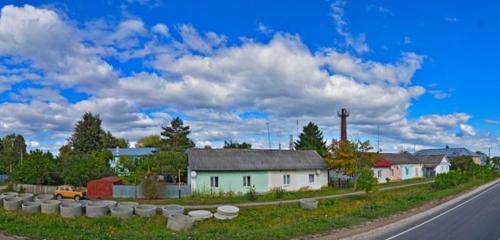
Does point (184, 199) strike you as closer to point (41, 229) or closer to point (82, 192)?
point (82, 192)

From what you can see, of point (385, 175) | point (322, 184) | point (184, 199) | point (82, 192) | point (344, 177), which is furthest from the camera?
point (385, 175)

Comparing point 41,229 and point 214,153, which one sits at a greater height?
point 214,153

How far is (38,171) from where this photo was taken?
47844 mm

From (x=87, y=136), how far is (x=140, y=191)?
61689mm

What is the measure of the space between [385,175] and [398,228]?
46.6 meters

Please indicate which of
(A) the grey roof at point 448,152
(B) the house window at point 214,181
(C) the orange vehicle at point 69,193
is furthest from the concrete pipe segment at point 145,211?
(A) the grey roof at point 448,152

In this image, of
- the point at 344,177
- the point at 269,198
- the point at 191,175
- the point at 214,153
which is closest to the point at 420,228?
the point at 269,198

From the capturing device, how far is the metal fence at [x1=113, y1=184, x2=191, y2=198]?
37.1m

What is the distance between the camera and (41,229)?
1672cm

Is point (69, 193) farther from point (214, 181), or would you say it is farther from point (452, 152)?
point (452, 152)

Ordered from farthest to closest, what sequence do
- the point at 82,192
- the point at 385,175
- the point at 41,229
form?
the point at 385,175 → the point at 82,192 → the point at 41,229

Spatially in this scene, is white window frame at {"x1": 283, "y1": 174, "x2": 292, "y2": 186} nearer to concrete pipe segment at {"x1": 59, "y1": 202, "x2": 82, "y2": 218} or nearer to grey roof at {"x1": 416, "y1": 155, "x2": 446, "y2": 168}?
concrete pipe segment at {"x1": 59, "y1": 202, "x2": 82, "y2": 218}

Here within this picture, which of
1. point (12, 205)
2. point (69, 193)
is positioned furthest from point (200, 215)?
point (69, 193)

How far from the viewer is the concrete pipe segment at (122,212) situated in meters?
23.8
